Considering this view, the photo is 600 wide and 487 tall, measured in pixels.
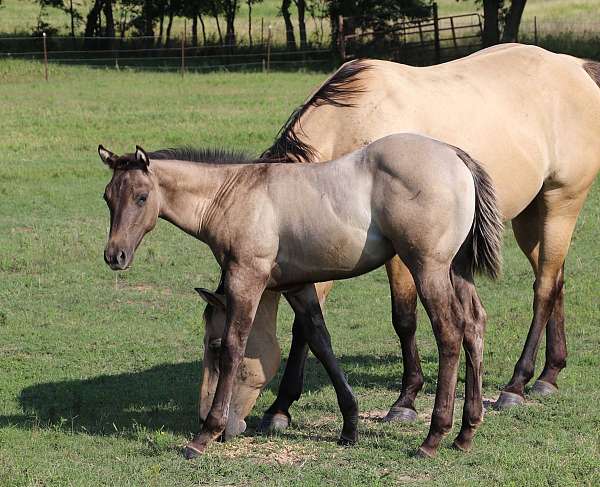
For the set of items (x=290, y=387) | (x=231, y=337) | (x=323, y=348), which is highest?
(x=231, y=337)

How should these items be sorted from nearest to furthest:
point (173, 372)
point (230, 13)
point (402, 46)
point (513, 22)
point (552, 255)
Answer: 1. point (552, 255)
2. point (173, 372)
3. point (513, 22)
4. point (402, 46)
5. point (230, 13)

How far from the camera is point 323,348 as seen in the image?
6340mm

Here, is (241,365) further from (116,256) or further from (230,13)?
(230,13)

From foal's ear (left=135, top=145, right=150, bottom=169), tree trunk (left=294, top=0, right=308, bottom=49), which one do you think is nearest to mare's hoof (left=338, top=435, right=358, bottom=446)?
foal's ear (left=135, top=145, right=150, bottom=169)

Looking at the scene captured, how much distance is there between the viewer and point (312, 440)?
638 cm

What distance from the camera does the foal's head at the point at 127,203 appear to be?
5801mm

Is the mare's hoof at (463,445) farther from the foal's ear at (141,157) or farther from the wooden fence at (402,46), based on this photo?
the wooden fence at (402,46)

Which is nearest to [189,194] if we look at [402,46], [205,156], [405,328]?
[205,156]

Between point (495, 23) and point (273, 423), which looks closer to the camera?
point (273, 423)

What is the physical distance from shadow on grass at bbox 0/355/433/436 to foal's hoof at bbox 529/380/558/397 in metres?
0.80

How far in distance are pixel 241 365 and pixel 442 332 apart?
123cm

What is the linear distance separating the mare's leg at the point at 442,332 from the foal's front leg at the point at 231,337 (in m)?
0.90

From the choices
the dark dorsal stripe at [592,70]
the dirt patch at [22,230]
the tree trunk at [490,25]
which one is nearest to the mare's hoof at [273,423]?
the dark dorsal stripe at [592,70]

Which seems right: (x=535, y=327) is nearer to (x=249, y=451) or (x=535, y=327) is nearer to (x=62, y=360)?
(x=249, y=451)
